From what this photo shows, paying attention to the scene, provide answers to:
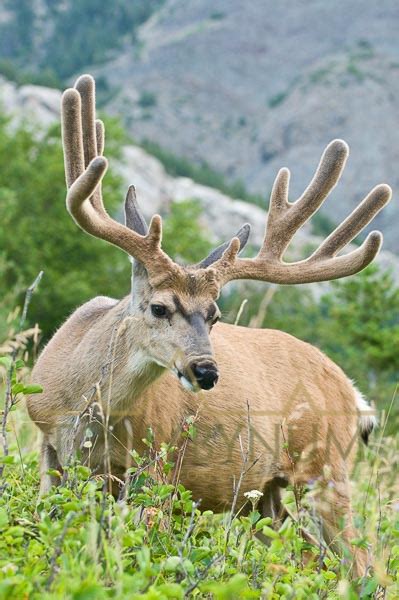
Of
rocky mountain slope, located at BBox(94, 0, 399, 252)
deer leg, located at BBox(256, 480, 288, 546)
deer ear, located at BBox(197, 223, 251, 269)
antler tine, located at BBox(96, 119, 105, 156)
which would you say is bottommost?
deer leg, located at BBox(256, 480, 288, 546)

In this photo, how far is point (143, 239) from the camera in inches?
195

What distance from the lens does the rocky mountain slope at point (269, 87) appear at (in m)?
127

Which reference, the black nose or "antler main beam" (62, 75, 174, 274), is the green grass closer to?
the black nose

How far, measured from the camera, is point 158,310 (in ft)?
15.8

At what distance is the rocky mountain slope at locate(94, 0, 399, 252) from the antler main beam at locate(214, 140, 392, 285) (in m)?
109

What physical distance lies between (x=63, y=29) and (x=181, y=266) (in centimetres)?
17284

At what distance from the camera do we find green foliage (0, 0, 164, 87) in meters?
164

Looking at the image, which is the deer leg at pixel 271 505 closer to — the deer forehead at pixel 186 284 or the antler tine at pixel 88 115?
the deer forehead at pixel 186 284

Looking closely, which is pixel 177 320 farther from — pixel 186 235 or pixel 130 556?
pixel 186 235

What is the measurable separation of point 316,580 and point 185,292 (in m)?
1.93

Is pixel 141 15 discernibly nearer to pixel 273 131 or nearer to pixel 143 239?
pixel 273 131

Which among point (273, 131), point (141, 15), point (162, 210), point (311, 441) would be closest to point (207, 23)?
point (141, 15)

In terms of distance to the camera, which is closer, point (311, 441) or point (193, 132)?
point (311, 441)

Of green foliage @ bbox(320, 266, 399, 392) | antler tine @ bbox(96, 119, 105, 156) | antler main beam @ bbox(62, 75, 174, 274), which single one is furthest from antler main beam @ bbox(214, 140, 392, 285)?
green foliage @ bbox(320, 266, 399, 392)
